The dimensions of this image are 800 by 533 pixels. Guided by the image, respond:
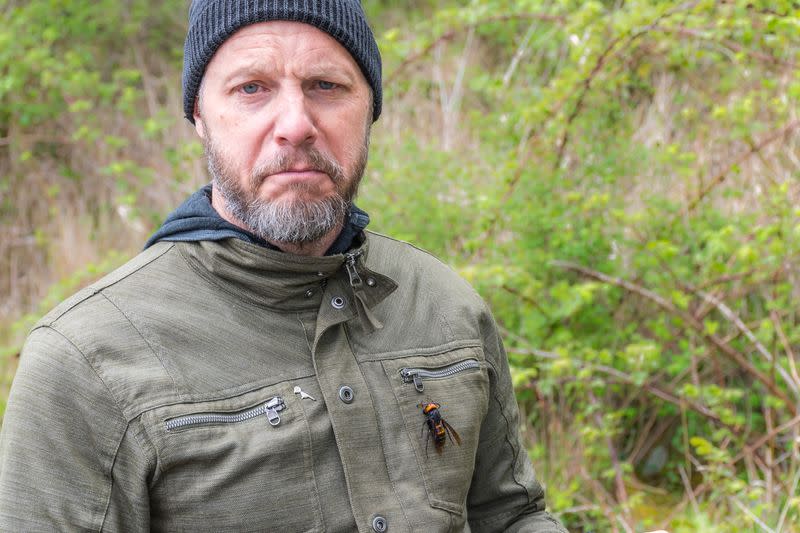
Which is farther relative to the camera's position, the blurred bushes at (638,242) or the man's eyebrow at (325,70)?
the blurred bushes at (638,242)

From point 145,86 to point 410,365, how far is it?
7.22 m

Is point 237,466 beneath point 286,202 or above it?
beneath

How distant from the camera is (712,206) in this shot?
4.96 m

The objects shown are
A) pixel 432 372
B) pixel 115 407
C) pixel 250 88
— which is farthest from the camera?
pixel 432 372

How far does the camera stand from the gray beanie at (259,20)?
6.65ft

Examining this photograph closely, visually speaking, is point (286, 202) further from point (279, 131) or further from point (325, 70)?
point (325, 70)

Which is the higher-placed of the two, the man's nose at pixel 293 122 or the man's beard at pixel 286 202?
the man's nose at pixel 293 122

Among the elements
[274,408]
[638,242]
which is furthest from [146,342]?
[638,242]

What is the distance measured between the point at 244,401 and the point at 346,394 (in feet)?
0.74

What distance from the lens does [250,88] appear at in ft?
6.76

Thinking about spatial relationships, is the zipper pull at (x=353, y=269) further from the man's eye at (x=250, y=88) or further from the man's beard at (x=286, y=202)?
the man's eye at (x=250, y=88)

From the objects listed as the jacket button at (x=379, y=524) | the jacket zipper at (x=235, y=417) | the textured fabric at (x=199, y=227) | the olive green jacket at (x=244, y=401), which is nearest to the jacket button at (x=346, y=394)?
the olive green jacket at (x=244, y=401)

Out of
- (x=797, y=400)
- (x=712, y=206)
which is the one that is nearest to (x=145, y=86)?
(x=712, y=206)

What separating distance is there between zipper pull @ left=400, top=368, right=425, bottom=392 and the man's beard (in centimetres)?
36
